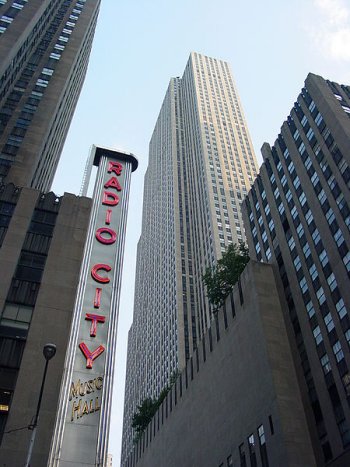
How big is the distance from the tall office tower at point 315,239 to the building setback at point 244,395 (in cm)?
356

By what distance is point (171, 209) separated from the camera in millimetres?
172875

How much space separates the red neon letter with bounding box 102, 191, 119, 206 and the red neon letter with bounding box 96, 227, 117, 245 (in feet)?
8.56

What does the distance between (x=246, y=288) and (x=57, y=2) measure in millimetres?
81370

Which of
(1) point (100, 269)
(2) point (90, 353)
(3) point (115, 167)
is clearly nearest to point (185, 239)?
(3) point (115, 167)


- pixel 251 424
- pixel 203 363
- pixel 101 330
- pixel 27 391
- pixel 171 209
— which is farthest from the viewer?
pixel 171 209

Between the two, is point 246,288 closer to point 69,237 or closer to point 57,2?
point 69,237

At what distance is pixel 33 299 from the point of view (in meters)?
40.2

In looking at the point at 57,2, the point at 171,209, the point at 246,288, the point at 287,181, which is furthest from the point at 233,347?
the point at 171,209

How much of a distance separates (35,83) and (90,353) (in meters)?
66.5

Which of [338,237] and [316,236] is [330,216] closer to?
Answer: [316,236]

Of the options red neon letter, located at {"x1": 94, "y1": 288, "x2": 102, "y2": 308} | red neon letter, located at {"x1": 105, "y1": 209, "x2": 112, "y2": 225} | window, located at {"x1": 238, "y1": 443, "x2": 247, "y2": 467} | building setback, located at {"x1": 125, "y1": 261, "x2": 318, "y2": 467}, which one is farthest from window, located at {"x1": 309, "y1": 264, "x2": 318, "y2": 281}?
red neon letter, located at {"x1": 94, "y1": 288, "x2": 102, "y2": 308}

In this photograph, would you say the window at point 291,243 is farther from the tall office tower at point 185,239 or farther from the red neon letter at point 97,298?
the tall office tower at point 185,239

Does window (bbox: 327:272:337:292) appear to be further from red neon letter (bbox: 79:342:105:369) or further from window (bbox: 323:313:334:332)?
red neon letter (bbox: 79:342:105:369)

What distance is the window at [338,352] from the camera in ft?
161
